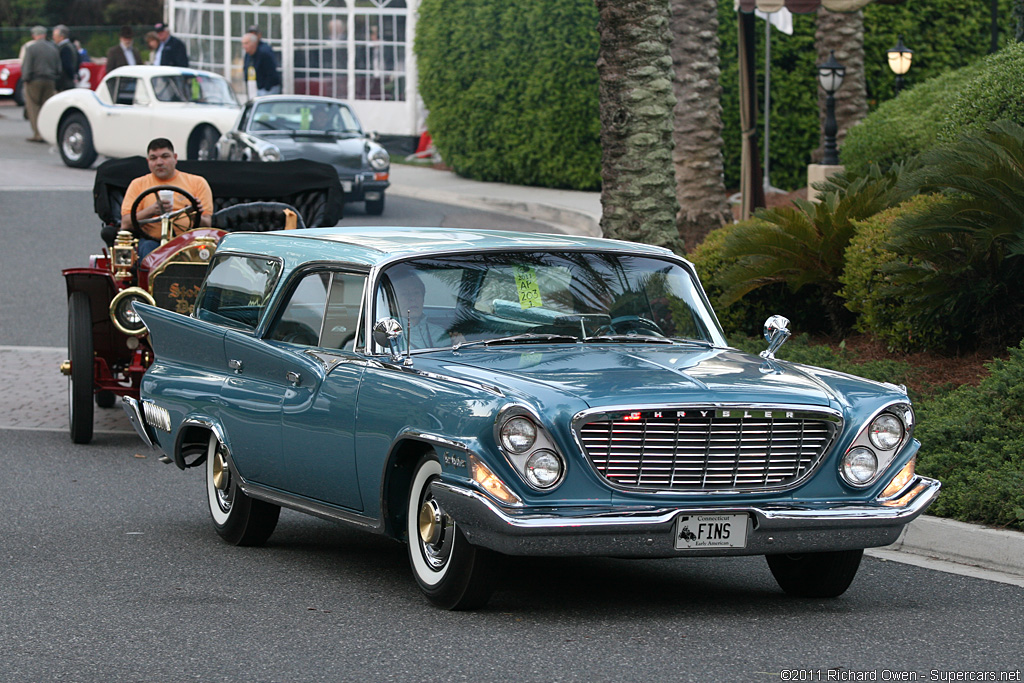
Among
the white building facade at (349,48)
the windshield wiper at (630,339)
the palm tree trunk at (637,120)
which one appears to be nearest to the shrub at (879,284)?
the palm tree trunk at (637,120)

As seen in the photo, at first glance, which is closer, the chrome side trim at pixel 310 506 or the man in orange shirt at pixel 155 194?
the chrome side trim at pixel 310 506

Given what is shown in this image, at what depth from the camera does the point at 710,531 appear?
19.7ft

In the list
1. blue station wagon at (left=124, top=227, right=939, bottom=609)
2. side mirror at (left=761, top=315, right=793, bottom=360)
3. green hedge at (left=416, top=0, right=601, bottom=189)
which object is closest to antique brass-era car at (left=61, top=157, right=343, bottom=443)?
blue station wagon at (left=124, top=227, right=939, bottom=609)

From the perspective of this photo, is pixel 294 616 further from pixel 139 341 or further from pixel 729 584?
pixel 139 341

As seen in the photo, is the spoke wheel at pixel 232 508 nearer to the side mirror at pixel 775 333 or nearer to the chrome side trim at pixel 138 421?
the chrome side trim at pixel 138 421

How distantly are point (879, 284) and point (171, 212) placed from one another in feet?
17.2

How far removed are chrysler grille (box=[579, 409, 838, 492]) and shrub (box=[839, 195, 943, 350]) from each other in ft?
14.9

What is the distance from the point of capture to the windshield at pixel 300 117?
2383 cm

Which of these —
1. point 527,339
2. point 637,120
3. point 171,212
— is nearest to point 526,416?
point 527,339

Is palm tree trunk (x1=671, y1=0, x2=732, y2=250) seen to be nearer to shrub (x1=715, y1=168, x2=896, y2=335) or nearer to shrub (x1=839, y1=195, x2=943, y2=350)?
shrub (x1=715, y1=168, x2=896, y2=335)

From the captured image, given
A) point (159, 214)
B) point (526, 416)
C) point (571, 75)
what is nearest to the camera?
point (526, 416)

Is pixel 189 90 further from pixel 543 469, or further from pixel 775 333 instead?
pixel 543 469

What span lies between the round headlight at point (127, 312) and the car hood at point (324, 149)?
12.0m

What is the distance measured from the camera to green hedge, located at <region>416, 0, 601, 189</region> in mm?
25719
